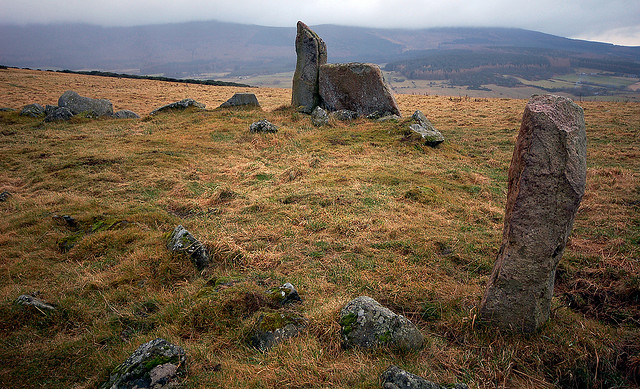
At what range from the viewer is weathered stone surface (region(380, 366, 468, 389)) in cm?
321

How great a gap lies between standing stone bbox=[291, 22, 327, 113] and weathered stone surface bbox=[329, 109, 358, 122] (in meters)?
2.19

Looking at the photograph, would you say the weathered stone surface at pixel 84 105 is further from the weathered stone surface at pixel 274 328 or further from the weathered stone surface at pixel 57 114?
the weathered stone surface at pixel 274 328

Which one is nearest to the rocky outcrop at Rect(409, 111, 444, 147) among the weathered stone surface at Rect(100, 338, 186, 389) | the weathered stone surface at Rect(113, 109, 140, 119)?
the weathered stone surface at Rect(100, 338, 186, 389)

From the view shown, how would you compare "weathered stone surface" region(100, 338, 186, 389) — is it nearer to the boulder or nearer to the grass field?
the grass field

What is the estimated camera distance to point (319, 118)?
60.3 feet

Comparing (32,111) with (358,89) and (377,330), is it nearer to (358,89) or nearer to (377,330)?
(358,89)

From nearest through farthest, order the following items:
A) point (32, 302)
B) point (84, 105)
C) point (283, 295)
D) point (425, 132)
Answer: point (32, 302)
point (283, 295)
point (425, 132)
point (84, 105)

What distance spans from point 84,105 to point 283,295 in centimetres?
2237

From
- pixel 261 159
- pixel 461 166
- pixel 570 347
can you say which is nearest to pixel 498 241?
pixel 570 347

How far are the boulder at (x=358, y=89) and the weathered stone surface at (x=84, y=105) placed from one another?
1369 cm

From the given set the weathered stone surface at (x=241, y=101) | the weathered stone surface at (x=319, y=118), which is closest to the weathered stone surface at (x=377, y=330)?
the weathered stone surface at (x=319, y=118)

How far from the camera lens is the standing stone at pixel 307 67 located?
2036 cm

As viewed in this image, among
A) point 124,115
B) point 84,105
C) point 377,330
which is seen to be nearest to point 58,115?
point 84,105

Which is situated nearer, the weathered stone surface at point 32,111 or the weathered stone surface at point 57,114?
the weathered stone surface at point 57,114
